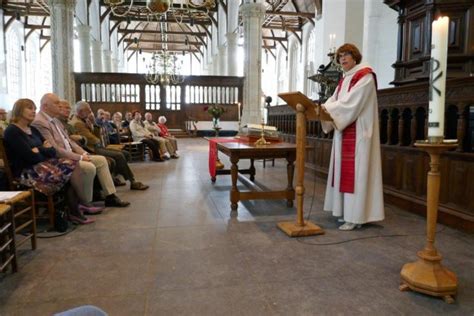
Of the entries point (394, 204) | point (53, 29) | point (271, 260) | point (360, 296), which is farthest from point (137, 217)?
point (53, 29)

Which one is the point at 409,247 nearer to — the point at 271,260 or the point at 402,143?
the point at 271,260

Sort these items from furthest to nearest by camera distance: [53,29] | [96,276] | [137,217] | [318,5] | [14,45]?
1. [14,45]
2. [318,5]
3. [53,29]
4. [137,217]
5. [96,276]

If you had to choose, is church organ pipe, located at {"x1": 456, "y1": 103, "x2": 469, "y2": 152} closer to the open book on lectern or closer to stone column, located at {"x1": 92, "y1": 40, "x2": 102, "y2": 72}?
the open book on lectern

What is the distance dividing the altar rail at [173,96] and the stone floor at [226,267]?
12802mm

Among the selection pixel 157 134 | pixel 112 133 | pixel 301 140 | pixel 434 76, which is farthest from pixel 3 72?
pixel 434 76

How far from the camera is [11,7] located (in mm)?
17844

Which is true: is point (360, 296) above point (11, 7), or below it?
below

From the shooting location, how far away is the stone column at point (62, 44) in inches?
475

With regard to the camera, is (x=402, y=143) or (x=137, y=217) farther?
(x=402, y=143)

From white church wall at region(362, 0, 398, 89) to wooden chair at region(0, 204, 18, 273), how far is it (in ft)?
33.9

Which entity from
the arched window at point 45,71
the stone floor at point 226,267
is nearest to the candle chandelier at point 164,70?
the arched window at point 45,71

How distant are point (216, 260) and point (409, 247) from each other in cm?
138

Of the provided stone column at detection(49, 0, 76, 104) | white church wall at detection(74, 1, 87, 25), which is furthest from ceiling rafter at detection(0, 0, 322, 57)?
stone column at detection(49, 0, 76, 104)

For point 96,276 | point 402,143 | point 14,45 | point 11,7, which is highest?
point 11,7
